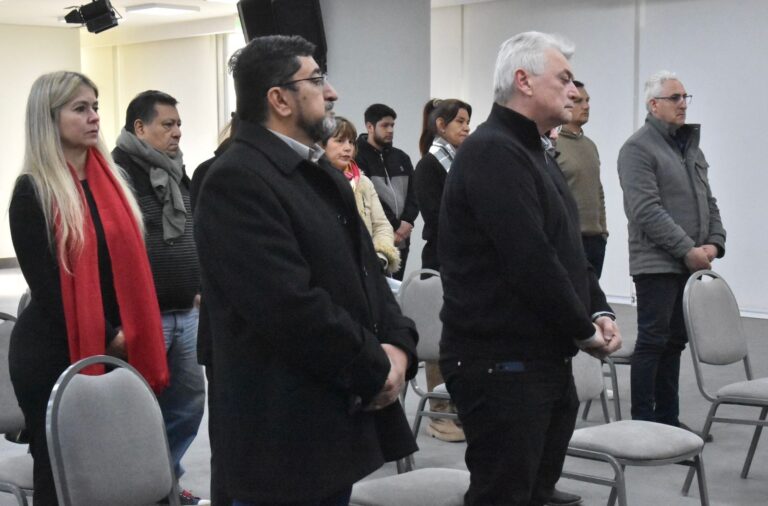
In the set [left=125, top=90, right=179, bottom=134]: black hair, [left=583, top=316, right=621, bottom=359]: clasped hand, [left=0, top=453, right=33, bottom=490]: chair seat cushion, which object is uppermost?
[left=125, top=90, right=179, bottom=134]: black hair

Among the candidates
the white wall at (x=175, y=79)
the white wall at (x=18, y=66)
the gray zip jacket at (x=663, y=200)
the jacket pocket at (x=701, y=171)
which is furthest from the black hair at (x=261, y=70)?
the white wall at (x=18, y=66)

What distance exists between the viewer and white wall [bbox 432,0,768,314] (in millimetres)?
8367

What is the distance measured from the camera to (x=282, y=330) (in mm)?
1942

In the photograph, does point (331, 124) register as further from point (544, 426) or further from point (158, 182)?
point (158, 182)

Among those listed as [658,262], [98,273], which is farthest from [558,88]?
[658,262]

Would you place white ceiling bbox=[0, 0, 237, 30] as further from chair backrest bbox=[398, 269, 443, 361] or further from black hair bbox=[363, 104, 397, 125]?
chair backrest bbox=[398, 269, 443, 361]

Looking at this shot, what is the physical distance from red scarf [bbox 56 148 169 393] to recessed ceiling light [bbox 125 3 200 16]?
356 inches

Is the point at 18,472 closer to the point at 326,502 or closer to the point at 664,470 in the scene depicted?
the point at 326,502

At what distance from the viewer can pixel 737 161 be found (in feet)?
27.7

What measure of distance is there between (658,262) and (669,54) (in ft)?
15.6

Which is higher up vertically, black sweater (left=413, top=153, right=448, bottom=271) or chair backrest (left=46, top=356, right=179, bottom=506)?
black sweater (left=413, top=153, right=448, bottom=271)

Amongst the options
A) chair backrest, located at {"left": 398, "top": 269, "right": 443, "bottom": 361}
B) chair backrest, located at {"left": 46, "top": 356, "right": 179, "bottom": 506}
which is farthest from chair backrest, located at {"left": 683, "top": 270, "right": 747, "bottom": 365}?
chair backrest, located at {"left": 46, "top": 356, "right": 179, "bottom": 506}

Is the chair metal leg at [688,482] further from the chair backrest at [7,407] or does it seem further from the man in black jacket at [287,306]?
the chair backrest at [7,407]

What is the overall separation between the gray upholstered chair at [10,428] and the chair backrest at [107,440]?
503mm
